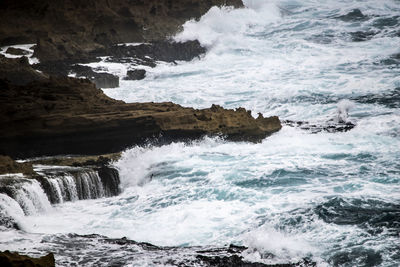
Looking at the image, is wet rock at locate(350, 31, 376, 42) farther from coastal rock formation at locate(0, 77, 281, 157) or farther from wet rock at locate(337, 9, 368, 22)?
coastal rock formation at locate(0, 77, 281, 157)

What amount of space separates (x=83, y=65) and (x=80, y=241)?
683 inches

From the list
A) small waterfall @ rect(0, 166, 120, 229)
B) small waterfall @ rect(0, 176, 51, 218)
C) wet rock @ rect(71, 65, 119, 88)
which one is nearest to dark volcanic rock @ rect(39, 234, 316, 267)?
small waterfall @ rect(0, 166, 120, 229)

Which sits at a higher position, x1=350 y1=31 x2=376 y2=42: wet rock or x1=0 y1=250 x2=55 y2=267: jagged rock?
x1=350 y1=31 x2=376 y2=42: wet rock

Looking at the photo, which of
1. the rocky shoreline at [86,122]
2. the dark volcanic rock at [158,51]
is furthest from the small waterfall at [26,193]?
the dark volcanic rock at [158,51]

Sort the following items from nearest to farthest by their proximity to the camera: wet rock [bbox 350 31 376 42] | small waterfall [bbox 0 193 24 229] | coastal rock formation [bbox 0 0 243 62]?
small waterfall [bbox 0 193 24 229] < coastal rock formation [bbox 0 0 243 62] < wet rock [bbox 350 31 376 42]

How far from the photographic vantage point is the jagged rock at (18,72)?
900 inches

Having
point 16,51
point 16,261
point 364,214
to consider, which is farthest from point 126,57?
point 16,261

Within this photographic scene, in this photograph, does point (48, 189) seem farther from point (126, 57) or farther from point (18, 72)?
point (126, 57)

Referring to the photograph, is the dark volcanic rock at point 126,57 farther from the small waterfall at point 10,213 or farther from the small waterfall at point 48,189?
the small waterfall at point 10,213

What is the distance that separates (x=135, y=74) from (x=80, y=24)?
621 centimetres

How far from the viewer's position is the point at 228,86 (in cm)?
2612

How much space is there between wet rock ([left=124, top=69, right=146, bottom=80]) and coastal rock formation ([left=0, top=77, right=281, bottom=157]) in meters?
10.3

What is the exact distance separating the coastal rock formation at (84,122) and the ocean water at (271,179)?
0.42 m

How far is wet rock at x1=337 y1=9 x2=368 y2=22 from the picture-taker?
37844 mm
